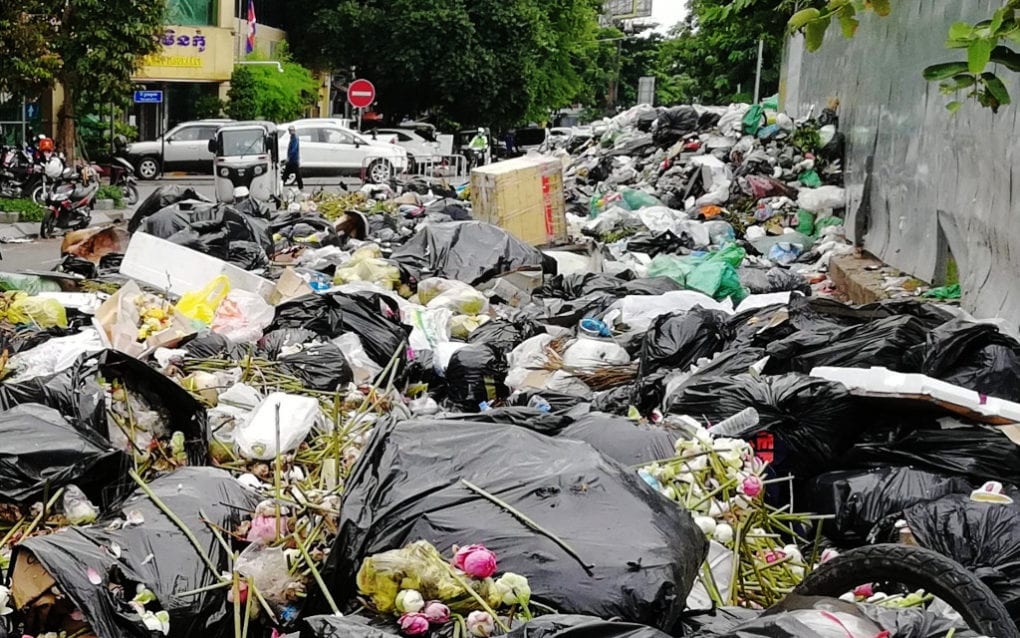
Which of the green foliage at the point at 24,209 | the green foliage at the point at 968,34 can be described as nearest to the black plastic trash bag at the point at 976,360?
the green foliage at the point at 968,34

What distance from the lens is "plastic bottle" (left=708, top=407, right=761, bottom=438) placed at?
414 centimetres

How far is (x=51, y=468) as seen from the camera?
334 cm

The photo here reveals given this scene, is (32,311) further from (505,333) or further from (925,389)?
(925,389)

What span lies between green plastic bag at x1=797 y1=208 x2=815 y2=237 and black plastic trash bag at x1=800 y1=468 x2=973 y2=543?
28.0ft

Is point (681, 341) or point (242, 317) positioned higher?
point (681, 341)

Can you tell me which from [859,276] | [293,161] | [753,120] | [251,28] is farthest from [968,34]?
[251,28]

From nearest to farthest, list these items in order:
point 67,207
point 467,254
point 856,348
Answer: point 856,348, point 467,254, point 67,207

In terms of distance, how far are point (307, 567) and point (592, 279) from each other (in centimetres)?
535

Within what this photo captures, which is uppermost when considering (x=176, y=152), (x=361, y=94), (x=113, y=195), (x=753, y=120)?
(x=753, y=120)

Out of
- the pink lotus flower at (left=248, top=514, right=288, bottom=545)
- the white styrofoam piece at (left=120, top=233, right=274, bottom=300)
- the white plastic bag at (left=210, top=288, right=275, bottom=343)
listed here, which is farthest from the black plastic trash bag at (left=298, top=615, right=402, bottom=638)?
the white styrofoam piece at (left=120, top=233, right=274, bottom=300)

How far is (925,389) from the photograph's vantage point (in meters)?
4.05

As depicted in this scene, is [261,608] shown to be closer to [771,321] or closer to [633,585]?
[633,585]

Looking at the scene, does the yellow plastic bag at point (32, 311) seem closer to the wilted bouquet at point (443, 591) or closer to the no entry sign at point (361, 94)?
the wilted bouquet at point (443, 591)

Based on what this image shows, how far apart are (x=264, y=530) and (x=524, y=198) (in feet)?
28.1
